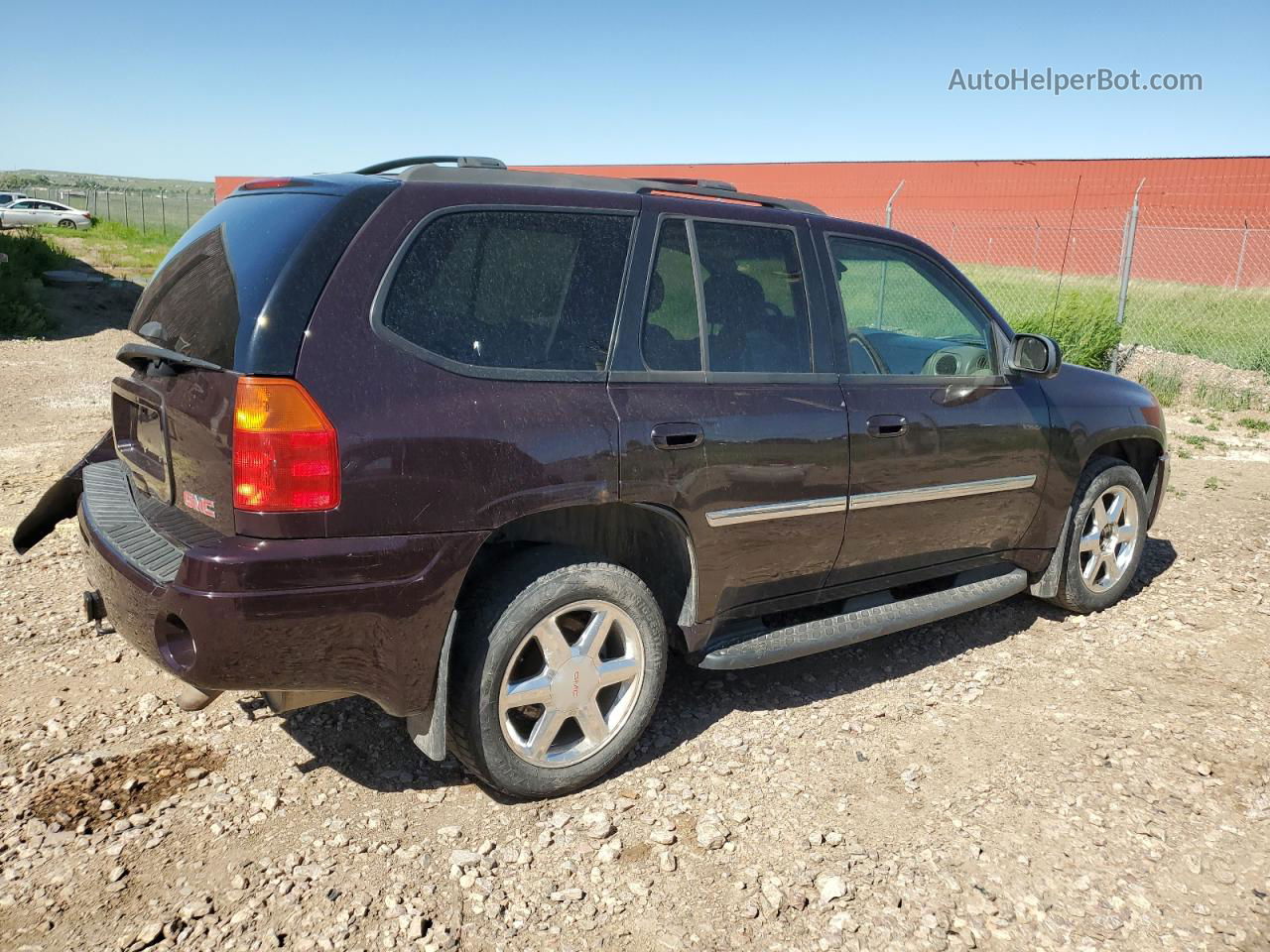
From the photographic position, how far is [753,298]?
362 centimetres

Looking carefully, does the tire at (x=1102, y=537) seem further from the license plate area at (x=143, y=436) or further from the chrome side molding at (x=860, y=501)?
the license plate area at (x=143, y=436)

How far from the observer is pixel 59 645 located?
4.19 metres

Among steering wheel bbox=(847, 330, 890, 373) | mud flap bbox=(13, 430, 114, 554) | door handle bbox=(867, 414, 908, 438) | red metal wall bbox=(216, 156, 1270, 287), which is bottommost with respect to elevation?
mud flap bbox=(13, 430, 114, 554)

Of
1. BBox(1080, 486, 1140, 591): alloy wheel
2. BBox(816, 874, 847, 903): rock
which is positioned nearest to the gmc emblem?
BBox(816, 874, 847, 903): rock

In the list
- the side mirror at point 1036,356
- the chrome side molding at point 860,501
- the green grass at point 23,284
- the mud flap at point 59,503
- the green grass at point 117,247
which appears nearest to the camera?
the chrome side molding at point 860,501

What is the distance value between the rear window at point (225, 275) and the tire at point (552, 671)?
1030 millimetres

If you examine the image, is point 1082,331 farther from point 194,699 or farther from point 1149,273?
point 1149,273

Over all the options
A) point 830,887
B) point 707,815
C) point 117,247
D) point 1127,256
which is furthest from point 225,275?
point 117,247

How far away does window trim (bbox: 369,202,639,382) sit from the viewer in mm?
2764

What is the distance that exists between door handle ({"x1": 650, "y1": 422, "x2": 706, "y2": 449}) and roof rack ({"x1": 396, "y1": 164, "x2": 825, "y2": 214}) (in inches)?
31.9

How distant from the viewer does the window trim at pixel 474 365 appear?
2.76 meters

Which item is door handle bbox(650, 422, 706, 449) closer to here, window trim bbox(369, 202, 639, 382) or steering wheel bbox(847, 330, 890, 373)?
window trim bbox(369, 202, 639, 382)

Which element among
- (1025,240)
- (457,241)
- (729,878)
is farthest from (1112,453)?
(1025,240)

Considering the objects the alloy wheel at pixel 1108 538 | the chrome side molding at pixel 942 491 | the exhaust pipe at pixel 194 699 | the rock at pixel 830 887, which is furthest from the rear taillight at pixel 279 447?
the alloy wheel at pixel 1108 538
